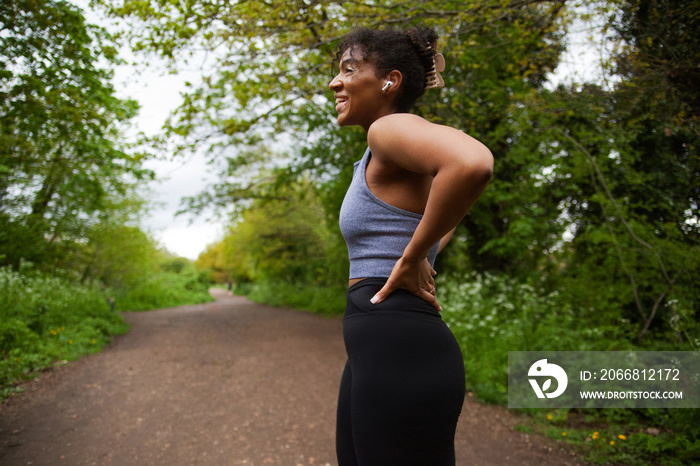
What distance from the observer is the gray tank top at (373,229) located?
3.51ft

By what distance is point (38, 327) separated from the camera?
6.03 m

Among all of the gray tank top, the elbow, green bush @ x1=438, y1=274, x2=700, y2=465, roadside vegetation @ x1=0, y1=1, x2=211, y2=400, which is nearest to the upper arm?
the elbow

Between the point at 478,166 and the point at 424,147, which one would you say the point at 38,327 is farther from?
the point at 478,166

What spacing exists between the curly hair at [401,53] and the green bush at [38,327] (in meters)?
5.33

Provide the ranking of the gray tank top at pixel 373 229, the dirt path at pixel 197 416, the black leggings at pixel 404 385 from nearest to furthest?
the black leggings at pixel 404 385, the gray tank top at pixel 373 229, the dirt path at pixel 197 416

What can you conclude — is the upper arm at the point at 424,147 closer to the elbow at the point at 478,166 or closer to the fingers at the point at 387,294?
the elbow at the point at 478,166

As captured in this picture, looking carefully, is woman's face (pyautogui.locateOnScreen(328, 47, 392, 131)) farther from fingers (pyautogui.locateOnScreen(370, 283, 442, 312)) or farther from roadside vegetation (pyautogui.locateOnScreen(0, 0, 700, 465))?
roadside vegetation (pyautogui.locateOnScreen(0, 0, 700, 465))

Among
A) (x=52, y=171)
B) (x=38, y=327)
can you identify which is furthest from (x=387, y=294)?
(x=52, y=171)

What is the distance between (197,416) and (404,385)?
406 cm

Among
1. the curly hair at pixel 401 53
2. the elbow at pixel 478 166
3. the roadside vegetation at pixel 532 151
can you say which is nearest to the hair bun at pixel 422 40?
the curly hair at pixel 401 53

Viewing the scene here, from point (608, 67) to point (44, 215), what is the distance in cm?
1078

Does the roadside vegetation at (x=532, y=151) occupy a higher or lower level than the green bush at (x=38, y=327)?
higher

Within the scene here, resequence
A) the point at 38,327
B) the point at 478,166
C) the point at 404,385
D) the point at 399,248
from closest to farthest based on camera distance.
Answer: the point at 478,166 → the point at 404,385 → the point at 399,248 → the point at 38,327

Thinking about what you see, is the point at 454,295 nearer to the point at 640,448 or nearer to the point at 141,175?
the point at 640,448
